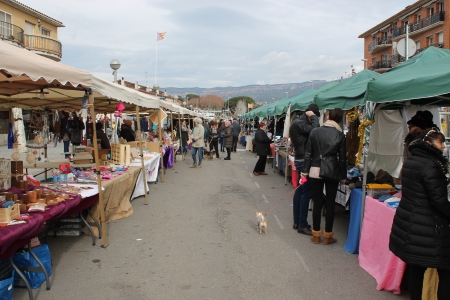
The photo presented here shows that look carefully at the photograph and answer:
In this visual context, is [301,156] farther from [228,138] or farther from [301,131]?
[228,138]

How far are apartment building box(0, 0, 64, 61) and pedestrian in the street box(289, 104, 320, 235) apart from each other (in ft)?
90.0

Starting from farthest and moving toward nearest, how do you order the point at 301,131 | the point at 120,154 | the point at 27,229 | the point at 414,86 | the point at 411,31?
the point at 411,31 → the point at 120,154 → the point at 301,131 → the point at 414,86 → the point at 27,229

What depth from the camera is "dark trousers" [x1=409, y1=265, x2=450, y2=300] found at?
10.3 feet

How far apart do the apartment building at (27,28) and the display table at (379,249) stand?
97.7 feet

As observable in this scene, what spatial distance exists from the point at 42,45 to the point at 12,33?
94.7 inches

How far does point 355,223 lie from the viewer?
16.9 ft

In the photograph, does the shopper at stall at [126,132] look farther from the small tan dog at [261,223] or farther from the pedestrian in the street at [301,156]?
the small tan dog at [261,223]

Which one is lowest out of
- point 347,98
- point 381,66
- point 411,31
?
point 347,98

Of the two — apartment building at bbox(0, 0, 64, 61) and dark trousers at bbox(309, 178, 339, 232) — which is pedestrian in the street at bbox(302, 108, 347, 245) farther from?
apartment building at bbox(0, 0, 64, 61)

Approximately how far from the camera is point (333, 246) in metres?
5.53

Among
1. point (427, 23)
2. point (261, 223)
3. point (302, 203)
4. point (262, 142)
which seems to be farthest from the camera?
point (427, 23)

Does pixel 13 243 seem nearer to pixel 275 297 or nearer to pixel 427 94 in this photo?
pixel 275 297

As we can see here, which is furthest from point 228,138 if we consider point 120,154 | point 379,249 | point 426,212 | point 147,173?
point 426,212

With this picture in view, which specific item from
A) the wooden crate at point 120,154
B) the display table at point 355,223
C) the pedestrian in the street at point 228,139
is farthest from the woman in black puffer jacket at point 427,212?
the pedestrian in the street at point 228,139
